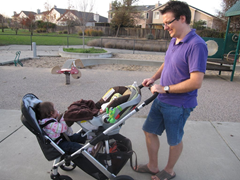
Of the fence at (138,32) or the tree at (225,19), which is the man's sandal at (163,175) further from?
the fence at (138,32)

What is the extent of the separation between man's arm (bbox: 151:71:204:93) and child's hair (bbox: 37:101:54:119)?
114 cm

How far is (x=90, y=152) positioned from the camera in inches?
92.6

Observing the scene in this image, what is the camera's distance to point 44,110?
2262 millimetres

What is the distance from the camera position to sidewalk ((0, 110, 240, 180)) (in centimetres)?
261

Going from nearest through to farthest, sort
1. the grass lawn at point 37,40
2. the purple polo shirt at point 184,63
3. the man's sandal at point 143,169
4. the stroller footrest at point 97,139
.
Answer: the purple polo shirt at point 184,63 → the stroller footrest at point 97,139 → the man's sandal at point 143,169 → the grass lawn at point 37,40

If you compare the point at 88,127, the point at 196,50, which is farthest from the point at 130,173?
the point at 196,50

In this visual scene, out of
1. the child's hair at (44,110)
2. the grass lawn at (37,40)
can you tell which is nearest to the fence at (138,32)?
the grass lawn at (37,40)

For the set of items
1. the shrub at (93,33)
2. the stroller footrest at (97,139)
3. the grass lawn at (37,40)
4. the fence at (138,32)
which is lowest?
the stroller footrest at (97,139)

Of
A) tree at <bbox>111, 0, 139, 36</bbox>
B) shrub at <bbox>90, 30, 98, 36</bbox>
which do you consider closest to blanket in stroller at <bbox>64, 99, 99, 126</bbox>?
shrub at <bbox>90, 30, 98, 36</bbox>

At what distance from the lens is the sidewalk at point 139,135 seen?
8.71 feet

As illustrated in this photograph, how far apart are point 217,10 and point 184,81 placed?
27.5m

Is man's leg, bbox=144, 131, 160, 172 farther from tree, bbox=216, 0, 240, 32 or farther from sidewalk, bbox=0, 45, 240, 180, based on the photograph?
tree, bbox=216, 0, 240, 32

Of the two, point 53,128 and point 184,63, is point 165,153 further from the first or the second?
point 53,128

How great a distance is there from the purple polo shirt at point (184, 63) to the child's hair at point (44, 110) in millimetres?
1209
